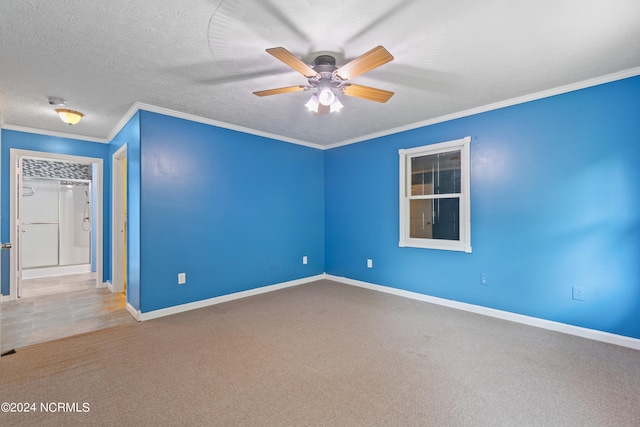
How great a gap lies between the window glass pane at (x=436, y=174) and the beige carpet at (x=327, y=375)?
67.5 inches

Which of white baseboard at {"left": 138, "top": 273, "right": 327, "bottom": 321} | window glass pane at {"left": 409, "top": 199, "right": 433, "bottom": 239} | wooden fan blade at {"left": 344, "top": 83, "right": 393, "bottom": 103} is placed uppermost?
wooden fan blade at {"left": 344, "top": 83, "right": 393, "bottom": 103}

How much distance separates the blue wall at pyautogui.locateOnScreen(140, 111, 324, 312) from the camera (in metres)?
3.44

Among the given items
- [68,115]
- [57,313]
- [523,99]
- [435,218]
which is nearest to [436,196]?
[435,218]

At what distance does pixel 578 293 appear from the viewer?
9.46 ft

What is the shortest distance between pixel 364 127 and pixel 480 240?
2198 mm

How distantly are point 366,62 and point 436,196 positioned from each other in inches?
100

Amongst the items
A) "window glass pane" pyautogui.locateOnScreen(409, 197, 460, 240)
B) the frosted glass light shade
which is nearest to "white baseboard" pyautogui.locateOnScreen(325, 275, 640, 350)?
"window glass pane" pyautogui.locateOnScreen(409, 197, 460, 240)

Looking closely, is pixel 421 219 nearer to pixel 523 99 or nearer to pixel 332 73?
pixel 523 99

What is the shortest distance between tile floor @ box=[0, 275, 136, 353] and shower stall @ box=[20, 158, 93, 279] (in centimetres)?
133

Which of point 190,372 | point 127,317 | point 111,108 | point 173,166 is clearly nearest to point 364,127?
point 173,166

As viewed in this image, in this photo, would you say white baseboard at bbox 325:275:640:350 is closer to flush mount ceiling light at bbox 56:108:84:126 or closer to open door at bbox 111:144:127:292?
open door at bbox 111:144:127:292

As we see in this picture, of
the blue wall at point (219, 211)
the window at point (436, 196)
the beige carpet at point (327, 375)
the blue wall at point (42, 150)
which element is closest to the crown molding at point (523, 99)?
the window at point (436, 196)

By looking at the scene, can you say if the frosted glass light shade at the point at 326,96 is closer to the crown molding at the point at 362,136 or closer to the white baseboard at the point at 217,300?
the crown molding at the point at 362,136

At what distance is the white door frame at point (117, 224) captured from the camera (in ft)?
15.0
